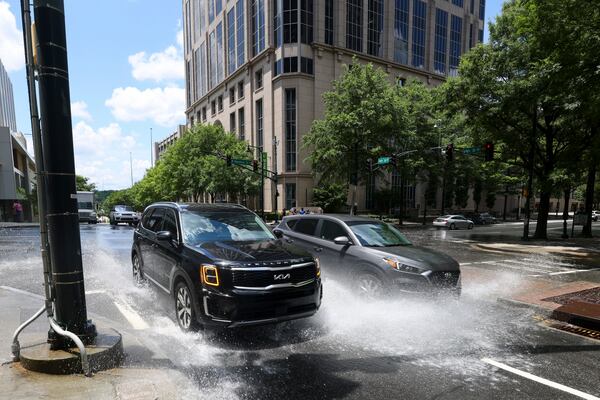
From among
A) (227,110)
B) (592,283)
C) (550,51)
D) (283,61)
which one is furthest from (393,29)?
(592,283)

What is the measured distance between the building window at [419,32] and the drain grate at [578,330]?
55858mm

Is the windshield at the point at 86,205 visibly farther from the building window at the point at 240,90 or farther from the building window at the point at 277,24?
the building window at the point at 240,90

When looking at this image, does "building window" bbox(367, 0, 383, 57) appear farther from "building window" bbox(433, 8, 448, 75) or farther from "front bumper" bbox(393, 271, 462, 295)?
"front bumper" bbox(393, 271, 462, 295)

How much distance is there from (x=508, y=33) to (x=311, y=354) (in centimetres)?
2228

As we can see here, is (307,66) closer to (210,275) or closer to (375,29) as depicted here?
(375,29)

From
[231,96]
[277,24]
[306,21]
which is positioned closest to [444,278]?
[306,21]

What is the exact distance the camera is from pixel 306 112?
46125 millimetres

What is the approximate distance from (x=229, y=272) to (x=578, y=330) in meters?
5.40

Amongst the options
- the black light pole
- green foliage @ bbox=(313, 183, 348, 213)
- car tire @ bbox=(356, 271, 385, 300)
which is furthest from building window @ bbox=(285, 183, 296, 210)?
the black light pole

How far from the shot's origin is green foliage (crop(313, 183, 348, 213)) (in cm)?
4284

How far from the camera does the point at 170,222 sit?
6.13 meters

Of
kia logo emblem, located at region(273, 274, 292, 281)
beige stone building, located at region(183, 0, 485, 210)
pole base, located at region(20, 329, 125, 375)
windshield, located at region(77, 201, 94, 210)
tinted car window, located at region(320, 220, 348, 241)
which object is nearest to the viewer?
pole base, located at region(20, 329, 125, 375)

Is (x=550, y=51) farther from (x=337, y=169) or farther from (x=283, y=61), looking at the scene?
(x=283, y=61)

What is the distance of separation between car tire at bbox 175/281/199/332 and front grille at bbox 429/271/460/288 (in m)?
3.73
